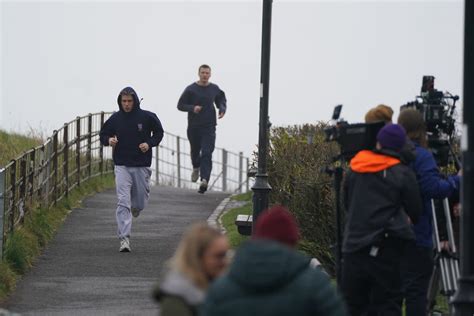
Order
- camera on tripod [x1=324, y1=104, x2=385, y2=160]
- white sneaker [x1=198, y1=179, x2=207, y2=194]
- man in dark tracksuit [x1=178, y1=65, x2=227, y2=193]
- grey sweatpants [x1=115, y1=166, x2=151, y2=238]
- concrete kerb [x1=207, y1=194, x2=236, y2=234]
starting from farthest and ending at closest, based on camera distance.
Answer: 1. white sneaker [x1=198, y1=179, x2=207, y2=194]
2. man in dark tracksuit [x1=178, y1=65, x2=227, y2=193]
3. concrete kerb [x1=207, y1=194, x2=236, y2=234]
4. grey sweatpants [x1=115, y1=166, x2=151, y2=238]
5. camera on tripod [x1=324, y1=104, x2=385, y2=160]

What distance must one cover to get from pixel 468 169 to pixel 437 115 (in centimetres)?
240

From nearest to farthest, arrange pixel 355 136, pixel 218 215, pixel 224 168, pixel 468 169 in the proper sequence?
pixel 468 169
pixel 355 136
pixel 218 215
pixel 224 168

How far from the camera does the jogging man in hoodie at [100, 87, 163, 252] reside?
1689cm

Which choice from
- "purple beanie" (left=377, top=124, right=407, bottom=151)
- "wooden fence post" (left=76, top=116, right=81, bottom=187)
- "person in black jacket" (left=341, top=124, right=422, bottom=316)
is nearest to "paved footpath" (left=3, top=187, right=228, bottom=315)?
"wooden fence post" (left=76, top=116, right=81, bottom=187)

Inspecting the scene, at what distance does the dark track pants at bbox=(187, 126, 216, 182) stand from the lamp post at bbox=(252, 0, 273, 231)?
→ 24.7 feet

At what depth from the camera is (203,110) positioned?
2270 centimetres

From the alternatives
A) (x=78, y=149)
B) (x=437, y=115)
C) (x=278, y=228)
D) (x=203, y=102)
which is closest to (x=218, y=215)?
(x=203, y=102)

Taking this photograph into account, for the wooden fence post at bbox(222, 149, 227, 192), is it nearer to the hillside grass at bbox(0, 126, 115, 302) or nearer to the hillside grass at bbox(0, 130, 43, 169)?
the hillside grass at bbox(0, 130, 43, 169)

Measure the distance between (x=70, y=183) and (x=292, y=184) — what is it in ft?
22.1

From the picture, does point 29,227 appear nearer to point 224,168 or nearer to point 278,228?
point 278,228

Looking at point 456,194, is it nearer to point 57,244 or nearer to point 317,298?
point 317,298

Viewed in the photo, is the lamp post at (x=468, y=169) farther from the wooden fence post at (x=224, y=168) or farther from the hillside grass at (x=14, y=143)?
the wooden fence post at (x=224, y=168)

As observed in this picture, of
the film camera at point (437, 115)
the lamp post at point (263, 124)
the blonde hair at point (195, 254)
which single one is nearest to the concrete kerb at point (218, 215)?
the lamp post at point (263, 124)

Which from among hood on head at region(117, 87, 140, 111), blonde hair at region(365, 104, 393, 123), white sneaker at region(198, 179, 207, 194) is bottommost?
white sneaker at region(198, 179, 207, 194)
